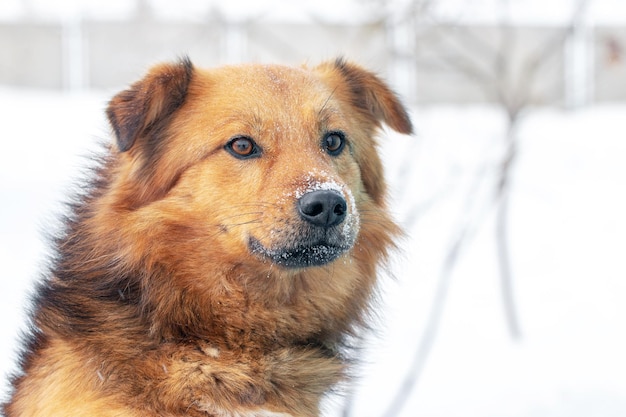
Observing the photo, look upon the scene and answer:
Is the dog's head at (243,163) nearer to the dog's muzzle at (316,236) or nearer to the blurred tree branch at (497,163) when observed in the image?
the dog's muzzle at (316,236)

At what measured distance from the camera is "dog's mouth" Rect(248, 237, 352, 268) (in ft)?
10.4

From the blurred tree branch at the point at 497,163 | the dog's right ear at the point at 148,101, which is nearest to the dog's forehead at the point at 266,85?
the dog's right ear at the point at 148,101

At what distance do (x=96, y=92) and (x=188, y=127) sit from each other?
1147cm

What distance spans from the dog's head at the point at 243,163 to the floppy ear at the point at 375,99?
Result: 342 millimetres

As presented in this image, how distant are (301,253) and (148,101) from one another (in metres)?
0.86

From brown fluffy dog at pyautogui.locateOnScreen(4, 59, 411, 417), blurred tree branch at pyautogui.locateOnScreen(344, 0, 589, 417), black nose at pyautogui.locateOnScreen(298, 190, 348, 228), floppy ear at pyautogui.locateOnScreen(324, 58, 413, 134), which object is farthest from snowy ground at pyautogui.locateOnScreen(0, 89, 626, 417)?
black nose at pyautogui.locateOnScreen(298, 190, 348, 228)

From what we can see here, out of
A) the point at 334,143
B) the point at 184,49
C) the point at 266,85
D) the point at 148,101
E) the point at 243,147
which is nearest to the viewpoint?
the point at 148,101

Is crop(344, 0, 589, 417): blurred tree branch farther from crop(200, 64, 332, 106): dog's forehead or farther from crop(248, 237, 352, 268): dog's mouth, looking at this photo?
crop(248, 237, 352, 268): dog's mouth

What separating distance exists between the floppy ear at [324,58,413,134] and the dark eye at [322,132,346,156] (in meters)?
0.37

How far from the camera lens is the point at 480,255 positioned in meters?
10.5

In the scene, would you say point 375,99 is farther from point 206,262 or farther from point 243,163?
point 206,262

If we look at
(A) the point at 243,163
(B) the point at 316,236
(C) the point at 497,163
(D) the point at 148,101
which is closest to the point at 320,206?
(B) the point at 316,236

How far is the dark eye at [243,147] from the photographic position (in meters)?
3.38

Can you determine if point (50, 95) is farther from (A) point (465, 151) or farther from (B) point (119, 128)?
(B) point (119, 128)
